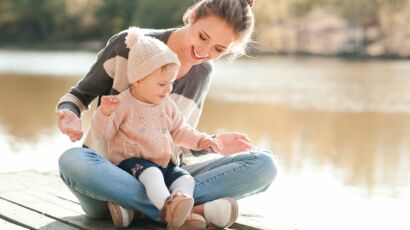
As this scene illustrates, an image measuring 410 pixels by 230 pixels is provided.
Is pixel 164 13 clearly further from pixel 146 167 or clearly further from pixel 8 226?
pixel 146 167

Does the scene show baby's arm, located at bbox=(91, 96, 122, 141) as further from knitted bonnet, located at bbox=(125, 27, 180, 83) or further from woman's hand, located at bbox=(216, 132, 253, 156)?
woman's hand, located at bbox=(216, 132, 253, 156)

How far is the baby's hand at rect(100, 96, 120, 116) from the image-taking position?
233cm

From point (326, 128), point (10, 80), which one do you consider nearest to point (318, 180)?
point (326, 128)

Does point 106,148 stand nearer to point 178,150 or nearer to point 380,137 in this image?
point 178,150

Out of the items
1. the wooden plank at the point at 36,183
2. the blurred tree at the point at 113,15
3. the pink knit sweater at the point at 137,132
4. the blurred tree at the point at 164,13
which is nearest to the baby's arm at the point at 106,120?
the pink knit sweater at the point at 137,132

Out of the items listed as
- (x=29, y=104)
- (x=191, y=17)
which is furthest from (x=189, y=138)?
(x=29, y=104)

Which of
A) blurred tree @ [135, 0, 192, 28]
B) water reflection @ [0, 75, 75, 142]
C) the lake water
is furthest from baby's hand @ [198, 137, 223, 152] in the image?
blurred tree @ [135, 0, 192, 28]

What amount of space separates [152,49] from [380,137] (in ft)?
17.8

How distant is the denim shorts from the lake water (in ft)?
1.46

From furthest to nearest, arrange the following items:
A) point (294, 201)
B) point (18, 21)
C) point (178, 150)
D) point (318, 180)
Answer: point (18, 21), point (318, 180), point (294, 201), point (178, 150)

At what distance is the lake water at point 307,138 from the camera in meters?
4.25

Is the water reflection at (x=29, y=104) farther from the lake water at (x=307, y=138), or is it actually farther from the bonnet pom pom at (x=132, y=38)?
the bonnet pom pom at (x=132, y=38)

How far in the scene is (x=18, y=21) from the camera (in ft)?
131

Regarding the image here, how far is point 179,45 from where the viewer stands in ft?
8.78
